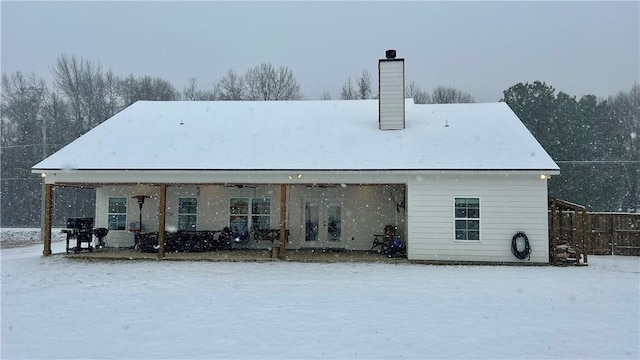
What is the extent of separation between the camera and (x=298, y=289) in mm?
9523

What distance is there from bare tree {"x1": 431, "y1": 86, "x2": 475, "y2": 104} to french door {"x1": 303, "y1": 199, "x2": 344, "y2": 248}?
27794 millimetres

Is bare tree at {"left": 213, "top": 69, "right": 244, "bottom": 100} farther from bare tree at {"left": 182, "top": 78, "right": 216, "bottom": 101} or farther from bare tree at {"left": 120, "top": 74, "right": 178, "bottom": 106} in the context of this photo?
bare tree at {"left": 120, "top": 74, "right": 178, "bottom": 106}

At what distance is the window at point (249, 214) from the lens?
54.5ft

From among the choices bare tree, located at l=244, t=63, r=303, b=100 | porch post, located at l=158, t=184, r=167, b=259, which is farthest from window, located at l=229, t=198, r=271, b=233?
bare tree, located at l=244, t=63, r=303, b=100

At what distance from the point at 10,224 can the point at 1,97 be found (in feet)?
38.1

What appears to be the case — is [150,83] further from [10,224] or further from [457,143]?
[457,143]

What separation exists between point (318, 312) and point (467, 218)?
24.0ft

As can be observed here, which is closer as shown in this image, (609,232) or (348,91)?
(609,232)

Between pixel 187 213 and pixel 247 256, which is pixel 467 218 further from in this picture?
pixel 187 213

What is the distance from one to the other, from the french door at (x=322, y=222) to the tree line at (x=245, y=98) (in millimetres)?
17597

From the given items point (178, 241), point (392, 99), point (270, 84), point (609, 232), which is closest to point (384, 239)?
point (392, 99)

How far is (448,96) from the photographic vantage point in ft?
141

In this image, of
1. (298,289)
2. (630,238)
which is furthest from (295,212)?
(630,238)

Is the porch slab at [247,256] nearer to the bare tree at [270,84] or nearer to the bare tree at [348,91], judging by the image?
the bare tree at [270,84]
